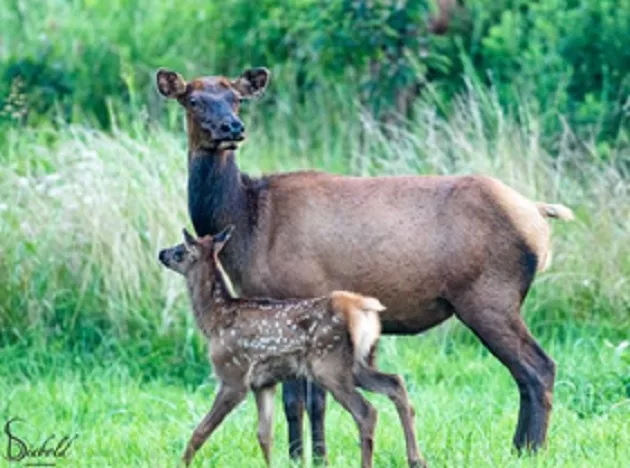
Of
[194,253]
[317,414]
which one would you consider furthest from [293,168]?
[317,414]

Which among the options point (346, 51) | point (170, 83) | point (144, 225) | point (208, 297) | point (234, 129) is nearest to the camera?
point (208, 297)

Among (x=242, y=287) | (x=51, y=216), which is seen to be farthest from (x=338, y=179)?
(x=51, y=216)

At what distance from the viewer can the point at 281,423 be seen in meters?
8.71

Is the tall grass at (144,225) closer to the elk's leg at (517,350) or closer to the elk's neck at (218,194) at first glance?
the elk's neck at (218,194)

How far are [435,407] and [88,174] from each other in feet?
11.8

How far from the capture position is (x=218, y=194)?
8.19m

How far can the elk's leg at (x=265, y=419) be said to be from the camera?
7.18 meters

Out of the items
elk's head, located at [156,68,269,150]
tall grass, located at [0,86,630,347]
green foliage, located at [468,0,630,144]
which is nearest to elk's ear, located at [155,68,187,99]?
elk's head, located at [156,68,269,150]

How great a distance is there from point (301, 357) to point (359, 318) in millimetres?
310

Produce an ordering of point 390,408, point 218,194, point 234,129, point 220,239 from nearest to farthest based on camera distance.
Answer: point 220,239 < point 234,129 < point 218,194 < point 390,408

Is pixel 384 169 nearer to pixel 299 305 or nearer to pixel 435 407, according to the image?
pixel 435 407

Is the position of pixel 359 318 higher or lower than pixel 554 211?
lower

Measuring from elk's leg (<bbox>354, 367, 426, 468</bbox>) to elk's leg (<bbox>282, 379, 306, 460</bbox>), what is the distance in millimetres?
705
